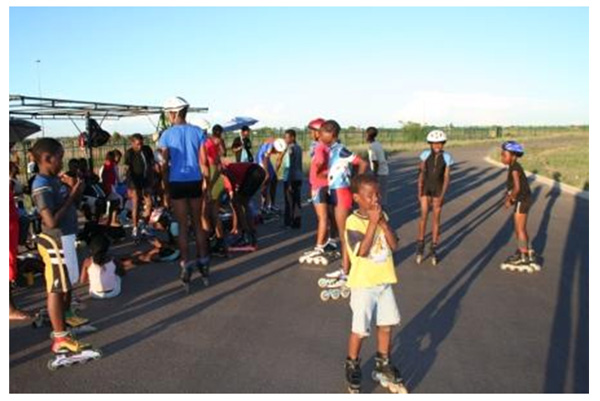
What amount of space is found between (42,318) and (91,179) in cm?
540

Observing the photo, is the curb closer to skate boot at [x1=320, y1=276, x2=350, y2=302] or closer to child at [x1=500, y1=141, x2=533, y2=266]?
child at [x1=500, y1=141, x2=533, y2=266]

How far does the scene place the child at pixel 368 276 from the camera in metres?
3.82

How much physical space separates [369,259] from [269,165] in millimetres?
7998

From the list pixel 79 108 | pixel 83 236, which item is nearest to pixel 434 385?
pixel 83 236

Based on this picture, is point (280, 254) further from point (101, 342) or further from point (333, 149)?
point (101, 342)

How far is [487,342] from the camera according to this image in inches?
191

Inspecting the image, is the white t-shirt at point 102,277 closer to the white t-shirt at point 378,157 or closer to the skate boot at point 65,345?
the skate boot at point 65,345

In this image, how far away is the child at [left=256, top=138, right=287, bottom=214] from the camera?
10.4 meters

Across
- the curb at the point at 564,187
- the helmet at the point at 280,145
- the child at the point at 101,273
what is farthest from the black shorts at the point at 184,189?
the curb at the point at 564,187

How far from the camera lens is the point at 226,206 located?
1201cm

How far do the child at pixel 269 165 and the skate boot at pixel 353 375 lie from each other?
6.47 metres

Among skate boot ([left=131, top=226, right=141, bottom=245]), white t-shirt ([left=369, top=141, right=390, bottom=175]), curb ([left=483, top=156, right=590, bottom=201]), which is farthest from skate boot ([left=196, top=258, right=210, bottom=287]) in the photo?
curb ([left=483, top=156, right=590, bottom=201])

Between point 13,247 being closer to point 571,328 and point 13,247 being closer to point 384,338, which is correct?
point 384,338

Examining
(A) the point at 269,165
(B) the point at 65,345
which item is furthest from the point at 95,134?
(B) the point at 65,345
